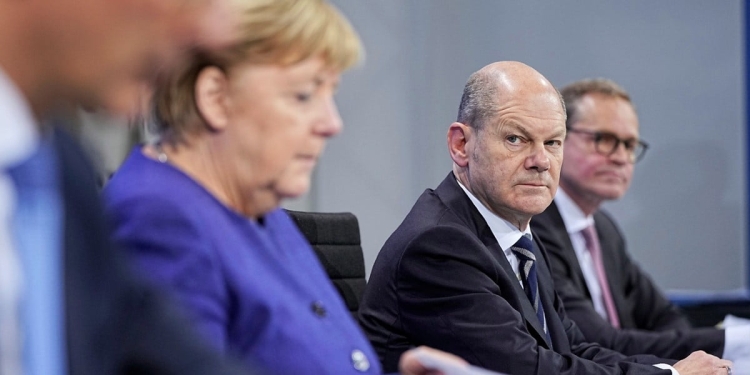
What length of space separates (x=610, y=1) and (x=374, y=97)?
4.19ft

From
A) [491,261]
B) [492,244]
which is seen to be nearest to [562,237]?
[492,244]

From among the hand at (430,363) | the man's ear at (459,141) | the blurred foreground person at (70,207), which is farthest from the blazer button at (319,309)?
the man's ear at (459,141)

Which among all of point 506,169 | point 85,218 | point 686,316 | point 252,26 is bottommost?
point 686,316

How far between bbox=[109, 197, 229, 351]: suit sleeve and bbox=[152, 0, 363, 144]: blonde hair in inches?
6.2

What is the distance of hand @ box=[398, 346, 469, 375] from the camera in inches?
50.6

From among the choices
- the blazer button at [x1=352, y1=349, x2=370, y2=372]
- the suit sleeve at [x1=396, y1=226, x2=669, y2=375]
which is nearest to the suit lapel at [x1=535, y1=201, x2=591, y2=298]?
the suit sleeve at [x1=396, y1=226, x2=669, y2=375]

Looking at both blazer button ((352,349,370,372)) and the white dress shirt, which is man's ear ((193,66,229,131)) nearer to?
blazer button ((352,349,370,372))

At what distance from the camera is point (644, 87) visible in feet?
14.5

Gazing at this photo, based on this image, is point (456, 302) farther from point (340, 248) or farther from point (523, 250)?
point (340, 248)

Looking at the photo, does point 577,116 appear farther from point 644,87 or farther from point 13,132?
point 13,132

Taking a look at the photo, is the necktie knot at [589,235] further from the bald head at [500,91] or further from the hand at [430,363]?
the hand at [430,363]

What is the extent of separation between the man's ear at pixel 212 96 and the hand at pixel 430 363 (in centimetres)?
42

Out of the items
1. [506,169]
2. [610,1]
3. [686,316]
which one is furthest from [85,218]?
[610,1]

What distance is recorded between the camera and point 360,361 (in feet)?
4.65
